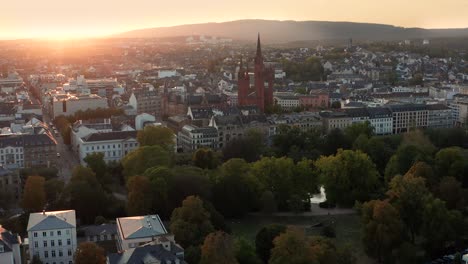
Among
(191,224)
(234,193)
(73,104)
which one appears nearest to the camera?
(191,224)

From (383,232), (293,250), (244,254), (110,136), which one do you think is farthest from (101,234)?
(110,136)

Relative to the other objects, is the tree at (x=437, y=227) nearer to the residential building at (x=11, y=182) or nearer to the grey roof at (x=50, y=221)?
the grey roof at (x=50, y=221)

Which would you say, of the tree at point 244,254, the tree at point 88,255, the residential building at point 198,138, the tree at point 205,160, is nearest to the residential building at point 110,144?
the residential building at point 198,138

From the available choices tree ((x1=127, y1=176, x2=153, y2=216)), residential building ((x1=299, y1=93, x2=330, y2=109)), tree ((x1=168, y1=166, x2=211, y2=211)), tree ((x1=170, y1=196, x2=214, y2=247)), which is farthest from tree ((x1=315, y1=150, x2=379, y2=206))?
residential building ((x1=299, y1=93, x2=330, y2=109))

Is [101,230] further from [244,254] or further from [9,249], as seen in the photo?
[244,254]

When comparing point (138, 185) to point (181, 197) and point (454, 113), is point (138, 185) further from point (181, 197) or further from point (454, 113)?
point (454, 113)

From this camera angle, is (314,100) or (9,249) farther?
(314,100)

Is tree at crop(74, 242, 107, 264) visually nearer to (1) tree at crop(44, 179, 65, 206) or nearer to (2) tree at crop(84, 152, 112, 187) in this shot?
(1) tree at crop(44, 179, 65, 206)
